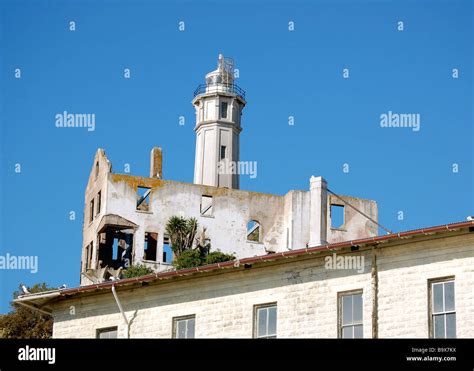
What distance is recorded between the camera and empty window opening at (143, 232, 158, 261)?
68125 millimetres

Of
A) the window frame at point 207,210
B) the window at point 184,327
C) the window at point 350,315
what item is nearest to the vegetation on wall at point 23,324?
the window frame at point 207,210

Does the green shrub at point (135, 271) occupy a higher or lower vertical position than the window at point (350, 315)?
higher

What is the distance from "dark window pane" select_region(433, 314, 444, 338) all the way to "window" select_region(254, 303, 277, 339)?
4.65m

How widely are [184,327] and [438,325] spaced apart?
7.57m

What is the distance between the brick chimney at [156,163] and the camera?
72.8 meters

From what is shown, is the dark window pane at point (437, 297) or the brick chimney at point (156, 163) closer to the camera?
the dark window pane at point (437, 297)

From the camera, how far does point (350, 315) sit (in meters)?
32.8

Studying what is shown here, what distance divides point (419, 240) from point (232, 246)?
37081 millimetres

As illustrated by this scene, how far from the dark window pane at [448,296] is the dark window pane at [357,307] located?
94.5 inches

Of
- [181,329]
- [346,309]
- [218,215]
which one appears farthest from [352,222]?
[346,309]

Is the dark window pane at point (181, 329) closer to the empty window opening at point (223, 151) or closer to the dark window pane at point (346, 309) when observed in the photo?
the dark window pane at point (346, 309)

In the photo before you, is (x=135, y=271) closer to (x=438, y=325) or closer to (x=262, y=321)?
(x=262, y=321)
